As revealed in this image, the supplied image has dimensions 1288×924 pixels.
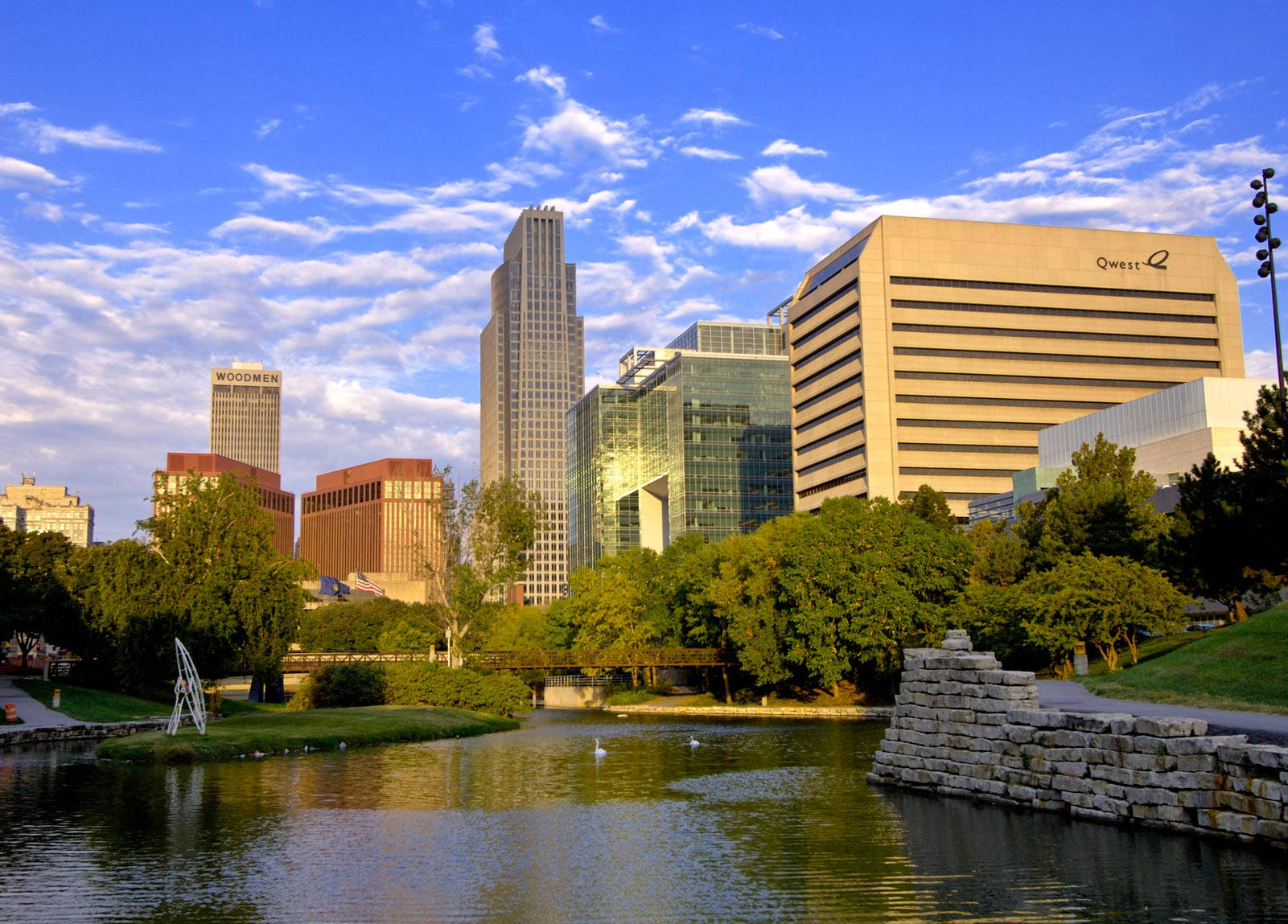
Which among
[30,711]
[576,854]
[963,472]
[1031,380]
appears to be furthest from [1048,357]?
[576,854]

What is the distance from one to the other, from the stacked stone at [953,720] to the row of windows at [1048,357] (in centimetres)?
A: 11681

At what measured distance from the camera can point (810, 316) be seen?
6511 inches

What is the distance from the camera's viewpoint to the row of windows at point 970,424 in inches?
5782

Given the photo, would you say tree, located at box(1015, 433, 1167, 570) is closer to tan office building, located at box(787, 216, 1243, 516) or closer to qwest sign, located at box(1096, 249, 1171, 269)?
Answer: tan office building, located at box(787, 216, 1243, 516)

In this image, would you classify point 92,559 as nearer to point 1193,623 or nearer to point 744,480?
point 1193,623

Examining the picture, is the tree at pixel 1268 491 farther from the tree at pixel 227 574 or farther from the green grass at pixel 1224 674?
the tree at pixel 227 574

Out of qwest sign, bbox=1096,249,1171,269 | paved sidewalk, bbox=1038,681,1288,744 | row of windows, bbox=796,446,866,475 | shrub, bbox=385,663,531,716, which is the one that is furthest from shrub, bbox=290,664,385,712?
qwest sign, bbox=1096,249,1171,269

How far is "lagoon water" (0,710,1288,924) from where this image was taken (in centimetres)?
1991

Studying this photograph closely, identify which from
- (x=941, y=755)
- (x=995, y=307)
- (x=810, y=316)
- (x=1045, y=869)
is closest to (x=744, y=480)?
(x=810, y=316)

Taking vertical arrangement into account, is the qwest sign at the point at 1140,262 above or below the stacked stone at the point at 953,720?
above

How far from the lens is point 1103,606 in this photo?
59969 millimetres

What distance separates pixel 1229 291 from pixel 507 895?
169368 mm

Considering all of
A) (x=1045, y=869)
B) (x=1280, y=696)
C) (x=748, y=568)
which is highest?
(x=748, y=568)

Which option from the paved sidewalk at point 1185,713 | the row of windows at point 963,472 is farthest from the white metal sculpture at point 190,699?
the row of windows at point 963,472
